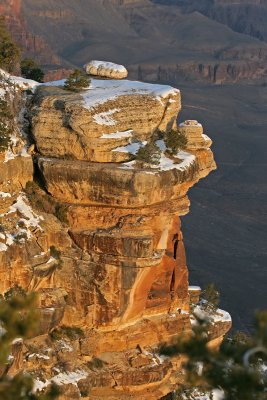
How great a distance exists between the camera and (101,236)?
81.7 feet

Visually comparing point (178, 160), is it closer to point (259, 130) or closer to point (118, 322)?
point (118, 322)

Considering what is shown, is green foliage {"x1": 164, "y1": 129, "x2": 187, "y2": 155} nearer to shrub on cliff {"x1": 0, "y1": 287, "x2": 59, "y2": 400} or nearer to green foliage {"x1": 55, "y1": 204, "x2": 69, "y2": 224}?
green foliage {"x1": 55, "y1": 204, "x2": 69, "y2": 224}

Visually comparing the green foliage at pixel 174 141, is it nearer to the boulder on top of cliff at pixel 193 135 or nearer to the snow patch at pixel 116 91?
the boulder on top of cliff at pixel 193 135

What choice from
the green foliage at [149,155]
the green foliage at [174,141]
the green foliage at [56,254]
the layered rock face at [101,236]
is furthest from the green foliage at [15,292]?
the green foliage at [174,141]

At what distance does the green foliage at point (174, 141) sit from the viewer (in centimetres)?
2627

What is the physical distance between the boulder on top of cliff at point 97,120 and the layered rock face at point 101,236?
0.04 m

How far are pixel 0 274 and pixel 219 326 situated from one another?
32.5 feet

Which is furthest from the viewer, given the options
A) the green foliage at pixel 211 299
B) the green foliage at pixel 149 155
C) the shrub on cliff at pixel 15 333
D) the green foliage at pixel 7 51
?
the green foliage at pixel 7 51

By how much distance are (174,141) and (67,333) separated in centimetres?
729

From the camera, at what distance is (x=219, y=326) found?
29344mm

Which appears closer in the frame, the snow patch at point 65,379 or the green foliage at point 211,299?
the snow patch at point 65,379

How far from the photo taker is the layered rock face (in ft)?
79.8

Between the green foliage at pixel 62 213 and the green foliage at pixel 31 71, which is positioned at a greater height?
the green foliage at pixel 31 71

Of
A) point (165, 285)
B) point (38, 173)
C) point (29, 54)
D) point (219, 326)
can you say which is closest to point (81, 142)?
point (38, 173)
